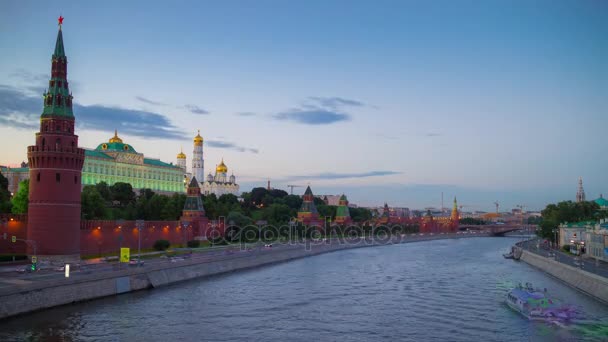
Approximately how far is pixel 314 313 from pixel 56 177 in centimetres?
2639

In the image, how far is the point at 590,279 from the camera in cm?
4325

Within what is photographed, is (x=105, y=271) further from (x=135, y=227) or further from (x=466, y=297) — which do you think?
(x=466, y=297)

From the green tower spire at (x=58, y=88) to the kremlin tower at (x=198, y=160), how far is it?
123 m

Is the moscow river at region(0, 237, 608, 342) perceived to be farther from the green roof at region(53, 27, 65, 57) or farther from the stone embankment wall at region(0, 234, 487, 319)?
the green roof at region(53, 27, 65, 57)

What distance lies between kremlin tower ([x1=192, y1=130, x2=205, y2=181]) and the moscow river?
12061cm

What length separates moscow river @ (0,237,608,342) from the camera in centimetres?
3019

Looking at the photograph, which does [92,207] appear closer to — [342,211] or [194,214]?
[194,214]

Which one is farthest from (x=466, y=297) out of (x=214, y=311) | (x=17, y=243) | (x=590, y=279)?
(x=17, y=243)

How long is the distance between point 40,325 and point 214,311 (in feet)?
32.8

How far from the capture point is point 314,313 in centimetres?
3647

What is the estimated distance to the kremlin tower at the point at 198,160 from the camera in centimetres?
17388

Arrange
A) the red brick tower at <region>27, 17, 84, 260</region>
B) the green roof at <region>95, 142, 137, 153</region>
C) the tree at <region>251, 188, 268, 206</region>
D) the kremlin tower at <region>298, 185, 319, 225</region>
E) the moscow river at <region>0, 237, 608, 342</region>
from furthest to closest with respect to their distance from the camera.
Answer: the tree at <region>251, 188, 268, 206</region> → the green roof at <region>95, 142, 137, 153</region> → the kremlin tower at <region>298, 185, 319, 225</region> → the red brick tower at <region>27, 17, 84, 260</region> → the moscow river at <region>0, 237, 608, 342</region>

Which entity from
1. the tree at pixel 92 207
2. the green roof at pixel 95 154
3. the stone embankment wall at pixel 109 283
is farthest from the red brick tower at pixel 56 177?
the green roof at pixel 95 154

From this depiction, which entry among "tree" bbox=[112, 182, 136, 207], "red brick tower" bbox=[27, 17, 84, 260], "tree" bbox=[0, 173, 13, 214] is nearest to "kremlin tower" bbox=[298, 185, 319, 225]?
"tree" bbox=[112, 182, 136, 207]
